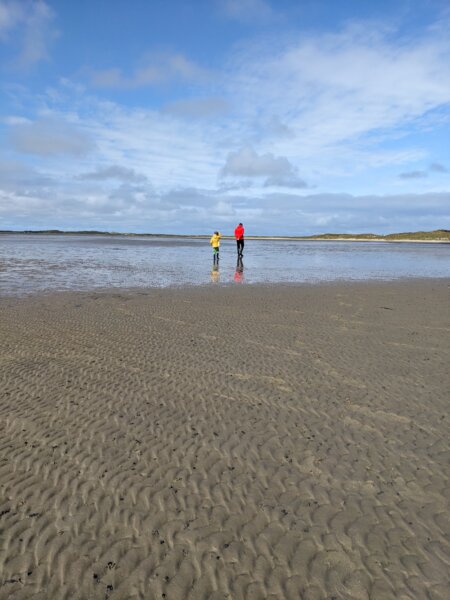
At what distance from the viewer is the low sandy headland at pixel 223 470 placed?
3092mm

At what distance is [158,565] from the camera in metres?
3.15

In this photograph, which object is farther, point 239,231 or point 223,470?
point 239,231

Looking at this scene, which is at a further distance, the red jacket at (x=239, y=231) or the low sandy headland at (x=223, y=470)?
the red jacket at (x=239, y=231)

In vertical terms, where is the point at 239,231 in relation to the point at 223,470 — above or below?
above

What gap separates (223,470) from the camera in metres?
4.30

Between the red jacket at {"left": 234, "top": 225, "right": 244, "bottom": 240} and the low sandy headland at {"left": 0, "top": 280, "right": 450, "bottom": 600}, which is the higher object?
the red jacket at {"left": 234, "top": 225, "right": 244, "bottom": 240}

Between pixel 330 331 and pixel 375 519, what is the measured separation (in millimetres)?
6964

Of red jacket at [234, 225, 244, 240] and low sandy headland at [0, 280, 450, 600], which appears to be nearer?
low sandy headland at [0, 280, 450, 600]

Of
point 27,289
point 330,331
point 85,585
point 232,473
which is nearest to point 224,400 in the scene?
point 232,473

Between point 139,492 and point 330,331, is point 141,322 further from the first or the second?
point 139,492

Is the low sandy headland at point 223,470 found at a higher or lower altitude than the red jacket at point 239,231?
lower

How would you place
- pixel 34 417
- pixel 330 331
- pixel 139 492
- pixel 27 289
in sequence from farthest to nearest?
pixel 27 289 < pixel 330 331 < pixel 34 417 < pixel 139 492

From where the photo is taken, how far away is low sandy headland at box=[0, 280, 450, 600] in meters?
3.09

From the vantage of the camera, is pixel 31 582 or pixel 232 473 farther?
pixel 232 473
